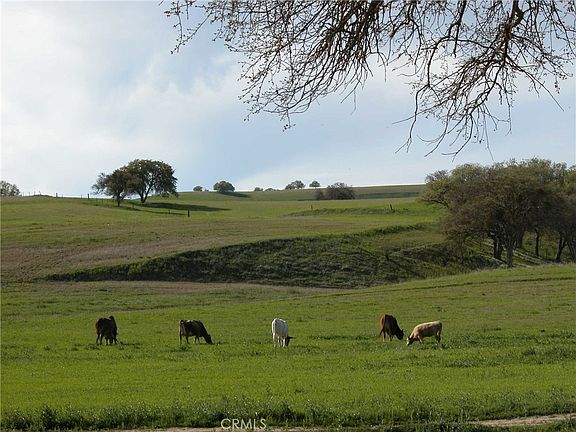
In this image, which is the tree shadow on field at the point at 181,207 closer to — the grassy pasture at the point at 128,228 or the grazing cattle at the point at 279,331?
the grassy pasture at the point at 128,228

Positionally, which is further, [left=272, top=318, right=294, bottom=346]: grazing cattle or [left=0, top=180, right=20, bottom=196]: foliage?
[left=0, top=180, right=20, bottom=196]: foliage

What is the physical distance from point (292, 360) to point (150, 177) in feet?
381

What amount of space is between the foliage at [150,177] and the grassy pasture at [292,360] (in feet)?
273

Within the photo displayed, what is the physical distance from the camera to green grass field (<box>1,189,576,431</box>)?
11.7 meters

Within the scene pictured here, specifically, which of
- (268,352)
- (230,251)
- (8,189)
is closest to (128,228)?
(230,251)

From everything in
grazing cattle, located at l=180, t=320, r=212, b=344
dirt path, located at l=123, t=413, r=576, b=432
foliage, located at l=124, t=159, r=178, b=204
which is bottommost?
grazing cattle, located at l=180, t=320, r=212, b=344

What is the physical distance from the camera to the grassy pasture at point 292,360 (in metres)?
11.7

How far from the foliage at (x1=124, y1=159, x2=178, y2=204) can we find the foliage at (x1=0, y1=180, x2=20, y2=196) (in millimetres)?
51637

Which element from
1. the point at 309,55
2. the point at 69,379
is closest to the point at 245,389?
the point at 69,379

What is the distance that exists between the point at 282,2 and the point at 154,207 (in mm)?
126458

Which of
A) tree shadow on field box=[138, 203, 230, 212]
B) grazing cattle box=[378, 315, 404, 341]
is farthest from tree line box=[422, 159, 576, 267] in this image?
tree shadow on field box=[138, 203, 230, 212]

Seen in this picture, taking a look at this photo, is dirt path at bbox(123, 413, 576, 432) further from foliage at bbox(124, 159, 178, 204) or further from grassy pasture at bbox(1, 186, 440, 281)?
foliage at bbox(124, 159, 178, 204)

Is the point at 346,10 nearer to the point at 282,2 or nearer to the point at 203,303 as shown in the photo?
the point at 282,2

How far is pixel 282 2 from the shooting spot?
944 cm
